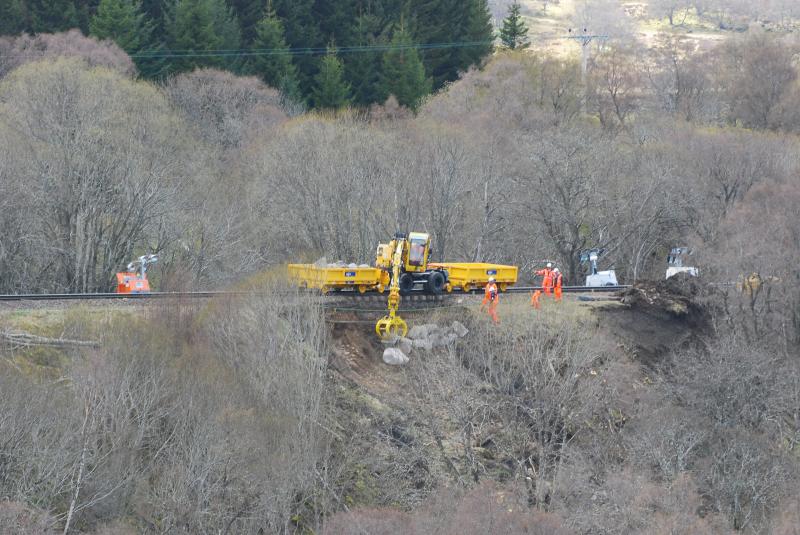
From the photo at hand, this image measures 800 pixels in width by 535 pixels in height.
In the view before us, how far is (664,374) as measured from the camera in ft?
121

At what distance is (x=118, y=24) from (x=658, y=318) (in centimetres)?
3500

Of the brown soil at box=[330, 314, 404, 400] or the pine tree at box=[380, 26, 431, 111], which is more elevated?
the pine tree at box=[380, 26, 431, 111]

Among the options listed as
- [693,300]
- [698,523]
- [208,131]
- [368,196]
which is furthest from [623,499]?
[208,131]

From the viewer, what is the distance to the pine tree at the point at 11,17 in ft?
209

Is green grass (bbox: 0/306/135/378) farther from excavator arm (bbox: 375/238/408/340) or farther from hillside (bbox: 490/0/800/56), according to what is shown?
hillside (bbox: 490/0/800/56)

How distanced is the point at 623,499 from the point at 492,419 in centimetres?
492

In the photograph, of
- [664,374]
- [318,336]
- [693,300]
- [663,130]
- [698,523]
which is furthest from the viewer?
[663,130]

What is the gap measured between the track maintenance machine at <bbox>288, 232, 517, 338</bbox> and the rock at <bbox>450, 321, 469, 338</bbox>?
1.17m

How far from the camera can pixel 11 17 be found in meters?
63.9

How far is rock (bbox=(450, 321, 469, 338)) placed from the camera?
3522 centimetres

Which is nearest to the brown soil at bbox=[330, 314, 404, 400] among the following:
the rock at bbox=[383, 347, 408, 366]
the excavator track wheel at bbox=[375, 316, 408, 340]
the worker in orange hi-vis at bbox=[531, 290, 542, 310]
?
the rock at bbox=[383, 347, 408, 366]

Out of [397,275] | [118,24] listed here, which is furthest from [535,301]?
[118,24]

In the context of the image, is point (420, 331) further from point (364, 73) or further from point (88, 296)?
point (364, 73)

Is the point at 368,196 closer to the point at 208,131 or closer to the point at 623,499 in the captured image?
the point at 208,131
